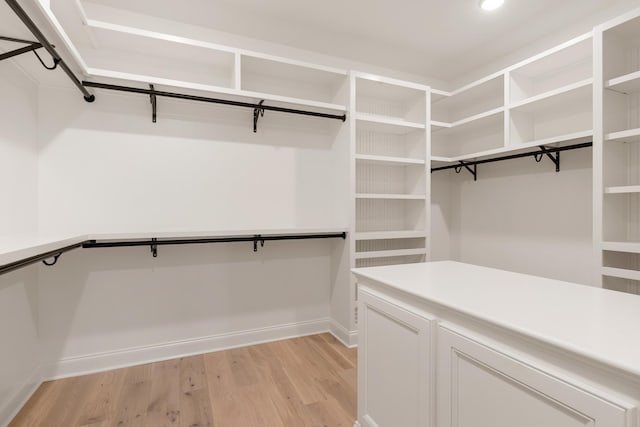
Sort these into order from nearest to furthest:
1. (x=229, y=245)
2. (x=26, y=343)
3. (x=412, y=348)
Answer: (x=412, y=348), (x=26, y=343), (x=229, y=245)

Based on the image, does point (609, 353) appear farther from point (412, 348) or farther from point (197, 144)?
point (197, 144)

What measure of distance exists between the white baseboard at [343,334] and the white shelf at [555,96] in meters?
2.16

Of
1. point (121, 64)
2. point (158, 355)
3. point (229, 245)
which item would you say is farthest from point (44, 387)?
point (121, 64)

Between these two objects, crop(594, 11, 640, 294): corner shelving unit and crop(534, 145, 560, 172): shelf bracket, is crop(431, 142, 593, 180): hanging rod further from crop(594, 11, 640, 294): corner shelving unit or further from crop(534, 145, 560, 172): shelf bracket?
crop(594, 11, 640, 294): corner shelving unit

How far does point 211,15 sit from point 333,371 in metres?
2.65

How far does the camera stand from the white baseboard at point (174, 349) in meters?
1.97

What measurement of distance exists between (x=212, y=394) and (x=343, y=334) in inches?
42.6

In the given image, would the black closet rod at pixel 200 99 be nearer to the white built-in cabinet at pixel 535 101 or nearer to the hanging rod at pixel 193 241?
the hanging rod at pixel 193 241

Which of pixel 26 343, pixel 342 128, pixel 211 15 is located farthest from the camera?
pixel 342 128

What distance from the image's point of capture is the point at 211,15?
87.0 inches

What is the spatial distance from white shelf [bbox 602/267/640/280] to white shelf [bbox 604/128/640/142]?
0.74 meters

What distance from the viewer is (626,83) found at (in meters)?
1.75

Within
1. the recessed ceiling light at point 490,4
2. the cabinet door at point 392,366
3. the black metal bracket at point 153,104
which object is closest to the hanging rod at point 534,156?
the recessed ceiling light at point 490,4

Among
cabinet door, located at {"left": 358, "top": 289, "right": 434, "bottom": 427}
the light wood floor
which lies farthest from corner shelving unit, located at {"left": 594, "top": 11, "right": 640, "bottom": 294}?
the light wood floor
